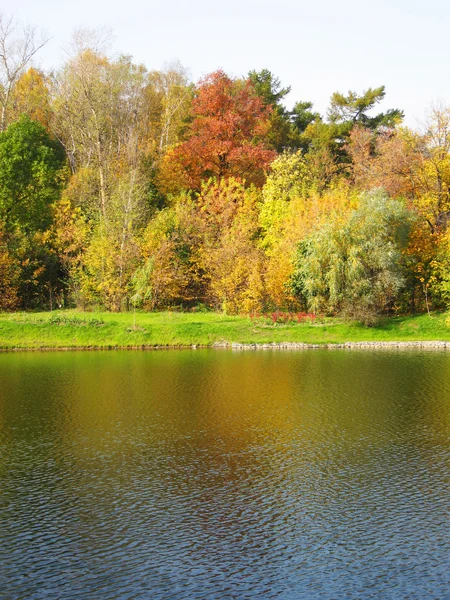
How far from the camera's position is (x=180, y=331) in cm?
5581

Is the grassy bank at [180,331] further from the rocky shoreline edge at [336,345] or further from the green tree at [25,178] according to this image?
the green tree at [25,178]

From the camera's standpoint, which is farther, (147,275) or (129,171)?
(129,171)

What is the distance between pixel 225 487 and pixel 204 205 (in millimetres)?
52872

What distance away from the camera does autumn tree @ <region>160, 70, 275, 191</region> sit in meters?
77.3

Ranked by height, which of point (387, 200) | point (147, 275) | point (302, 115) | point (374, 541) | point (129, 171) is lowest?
point (374, 541)

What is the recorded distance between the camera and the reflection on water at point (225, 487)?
50.9 ft

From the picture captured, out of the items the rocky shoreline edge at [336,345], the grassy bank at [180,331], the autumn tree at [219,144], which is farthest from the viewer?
the autumn tree at [219,144]

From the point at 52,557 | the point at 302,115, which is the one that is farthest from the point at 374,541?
the point at 302,115

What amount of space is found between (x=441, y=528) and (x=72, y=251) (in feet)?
183

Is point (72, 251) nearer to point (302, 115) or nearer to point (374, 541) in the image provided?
point (302, 115)

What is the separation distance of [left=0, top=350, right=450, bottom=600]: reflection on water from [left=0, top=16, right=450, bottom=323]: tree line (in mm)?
21010

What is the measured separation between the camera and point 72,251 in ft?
226

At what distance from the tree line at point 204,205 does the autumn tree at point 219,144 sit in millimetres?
170

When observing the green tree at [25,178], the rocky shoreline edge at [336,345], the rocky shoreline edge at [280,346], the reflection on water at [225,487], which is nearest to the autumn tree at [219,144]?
the green tree at [25,178]
